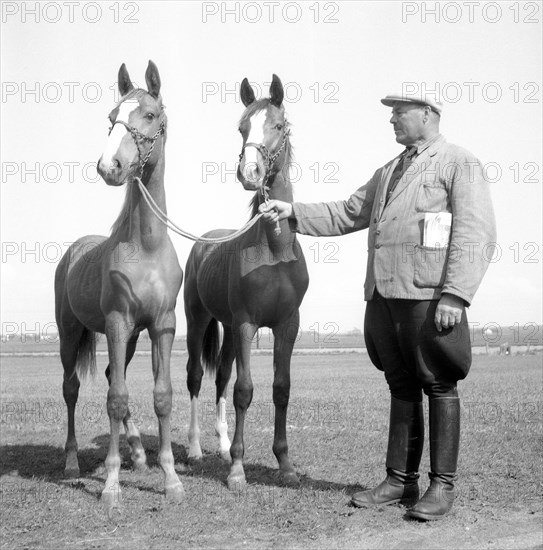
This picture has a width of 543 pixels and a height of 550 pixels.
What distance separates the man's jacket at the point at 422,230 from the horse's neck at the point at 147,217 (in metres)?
1.94

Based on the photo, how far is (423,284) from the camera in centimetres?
482

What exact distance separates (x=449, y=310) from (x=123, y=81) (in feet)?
11.6

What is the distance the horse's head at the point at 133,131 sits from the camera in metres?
5.50

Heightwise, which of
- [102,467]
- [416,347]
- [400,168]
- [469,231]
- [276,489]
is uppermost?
[400,168]

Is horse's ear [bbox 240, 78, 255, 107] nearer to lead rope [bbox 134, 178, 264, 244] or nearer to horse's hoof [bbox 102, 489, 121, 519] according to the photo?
lead rope [bbox 134, 178, 264, 244]

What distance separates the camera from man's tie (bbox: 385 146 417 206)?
5191 mm

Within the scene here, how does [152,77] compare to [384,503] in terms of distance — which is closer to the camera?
[384,503]

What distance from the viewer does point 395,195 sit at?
16.8 ft

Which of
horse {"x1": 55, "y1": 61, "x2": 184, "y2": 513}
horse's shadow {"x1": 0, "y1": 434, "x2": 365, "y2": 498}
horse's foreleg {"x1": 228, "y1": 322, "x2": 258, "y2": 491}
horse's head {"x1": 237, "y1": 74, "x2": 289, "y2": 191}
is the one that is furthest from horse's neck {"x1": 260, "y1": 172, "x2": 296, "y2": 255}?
horse's shadow {"x1": 0, "y1": 434, "x2": 365, "y2": 498}

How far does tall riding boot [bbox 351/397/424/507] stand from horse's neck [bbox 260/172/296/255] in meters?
1.89

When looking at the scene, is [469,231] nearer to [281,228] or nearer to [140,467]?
[281,228]

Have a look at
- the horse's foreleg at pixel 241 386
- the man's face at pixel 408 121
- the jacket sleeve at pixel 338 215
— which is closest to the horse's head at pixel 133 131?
the jacket sleeve at pixel 338 215

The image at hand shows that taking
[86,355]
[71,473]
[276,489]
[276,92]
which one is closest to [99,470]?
[71,473]

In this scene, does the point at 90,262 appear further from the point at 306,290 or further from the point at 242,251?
the point at 306,290
